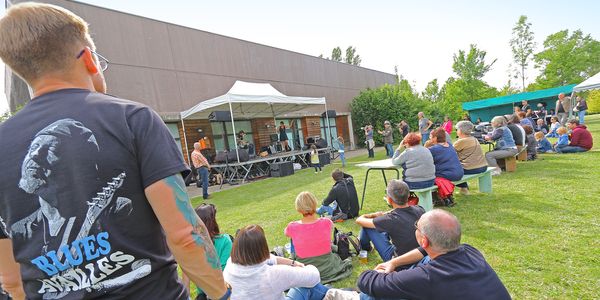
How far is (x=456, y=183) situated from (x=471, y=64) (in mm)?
34120

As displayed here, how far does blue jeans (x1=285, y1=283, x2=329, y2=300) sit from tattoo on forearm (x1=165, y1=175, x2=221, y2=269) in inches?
66.9

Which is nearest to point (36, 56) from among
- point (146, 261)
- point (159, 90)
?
point (146, 261)

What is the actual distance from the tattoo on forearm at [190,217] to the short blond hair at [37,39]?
1.76 feet

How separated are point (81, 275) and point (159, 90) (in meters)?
12.9

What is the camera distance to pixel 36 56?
3.05ft

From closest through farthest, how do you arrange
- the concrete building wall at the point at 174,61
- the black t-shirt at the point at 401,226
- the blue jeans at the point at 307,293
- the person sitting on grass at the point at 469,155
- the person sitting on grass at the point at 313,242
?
1. the blue jeans at the point at 307,293
2. the black t-shirt at the point at 401,226
3. the person sitting on grass at the point at 313,242
4. the person sitting on grass at the point at 469,155
5. the concrete building wall at the point at 174,61

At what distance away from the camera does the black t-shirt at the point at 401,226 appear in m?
2.69

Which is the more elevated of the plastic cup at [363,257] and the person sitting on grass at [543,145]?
the person sitting on grass at [543,145]

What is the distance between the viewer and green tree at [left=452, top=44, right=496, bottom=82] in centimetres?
3294

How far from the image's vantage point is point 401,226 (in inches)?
108

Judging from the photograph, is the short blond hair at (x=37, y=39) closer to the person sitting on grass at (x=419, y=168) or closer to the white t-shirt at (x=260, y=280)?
the white t-shirt at (x=260, y=280)

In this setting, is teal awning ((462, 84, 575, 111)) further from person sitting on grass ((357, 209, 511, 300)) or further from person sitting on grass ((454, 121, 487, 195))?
person sitting on grass ((357, 209, 511, 300))

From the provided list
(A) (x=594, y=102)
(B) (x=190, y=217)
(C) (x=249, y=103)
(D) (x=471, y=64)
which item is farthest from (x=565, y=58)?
(B) (x=190, y=217)

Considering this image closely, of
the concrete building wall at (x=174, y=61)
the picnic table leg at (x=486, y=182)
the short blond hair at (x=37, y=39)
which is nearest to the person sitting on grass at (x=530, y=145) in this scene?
the picnic table leg at (x=486, y=182)
